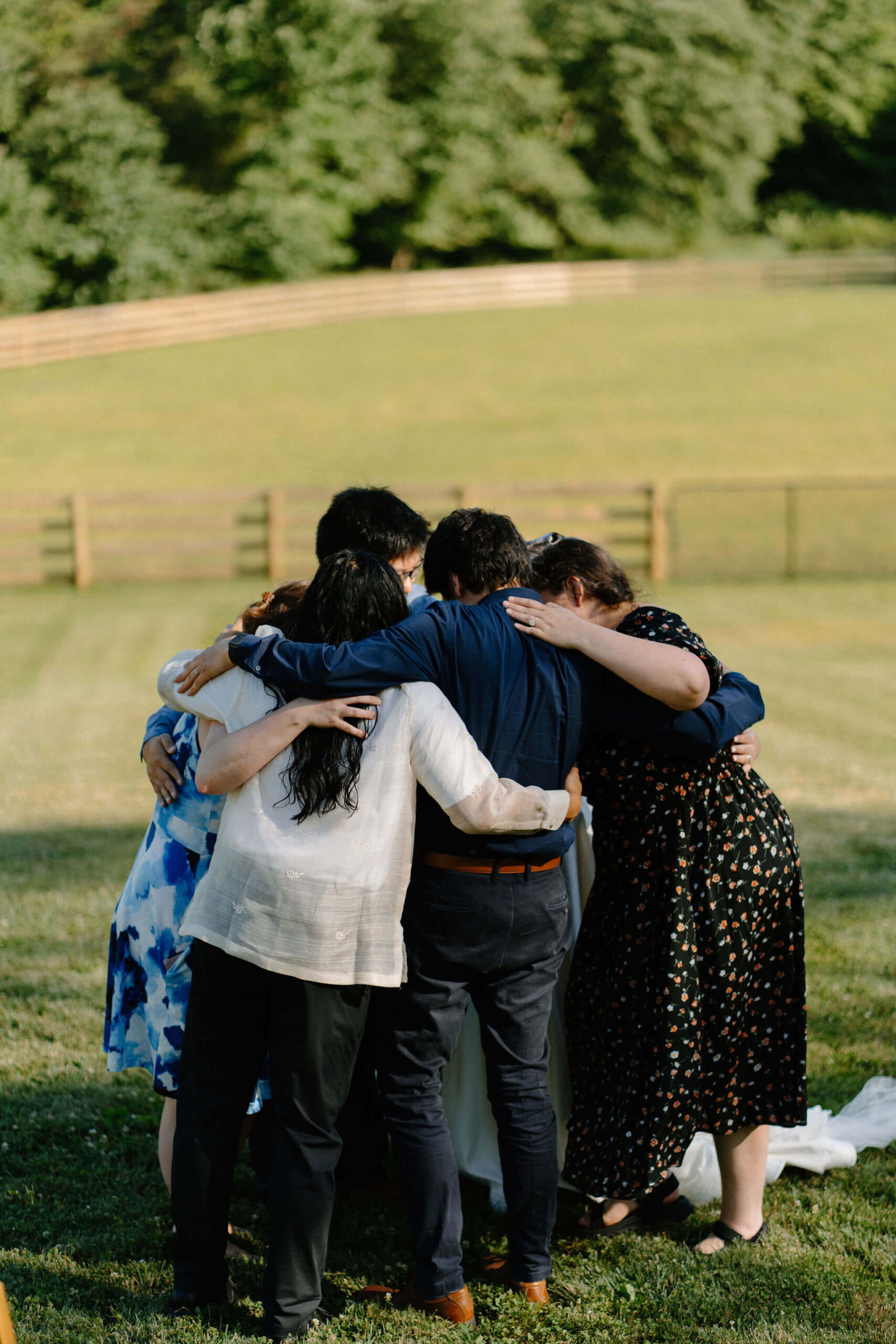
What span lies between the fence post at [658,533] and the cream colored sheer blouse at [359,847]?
15736 millimetres

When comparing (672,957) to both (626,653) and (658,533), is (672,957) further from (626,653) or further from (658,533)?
(658,533)

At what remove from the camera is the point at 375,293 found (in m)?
38.8

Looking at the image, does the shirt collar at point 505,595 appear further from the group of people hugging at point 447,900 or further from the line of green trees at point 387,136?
the line of green trees at point 387,136

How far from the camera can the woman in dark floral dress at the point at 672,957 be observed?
9.56 feet

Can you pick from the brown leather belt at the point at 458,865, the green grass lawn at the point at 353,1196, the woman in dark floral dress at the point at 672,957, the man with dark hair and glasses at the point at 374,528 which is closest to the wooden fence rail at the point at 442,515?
the green grass lawn at the point at 353,1196

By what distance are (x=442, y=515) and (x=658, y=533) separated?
338cm

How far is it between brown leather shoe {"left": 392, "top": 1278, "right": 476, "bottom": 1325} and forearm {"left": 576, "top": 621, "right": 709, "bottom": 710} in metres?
1.40

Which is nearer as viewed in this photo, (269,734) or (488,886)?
(269,734)

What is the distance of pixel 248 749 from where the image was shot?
2617mm

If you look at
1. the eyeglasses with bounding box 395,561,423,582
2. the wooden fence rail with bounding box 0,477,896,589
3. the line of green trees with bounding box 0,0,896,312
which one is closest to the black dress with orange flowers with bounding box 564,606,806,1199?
the eyeglasses with bounding box 395,561,423,582

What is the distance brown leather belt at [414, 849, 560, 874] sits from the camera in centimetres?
275

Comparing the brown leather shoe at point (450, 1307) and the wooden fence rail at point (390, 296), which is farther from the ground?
the wooden fence rail at point (390, 296)

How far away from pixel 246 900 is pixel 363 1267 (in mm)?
1123

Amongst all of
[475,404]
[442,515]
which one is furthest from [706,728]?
[475,404]
